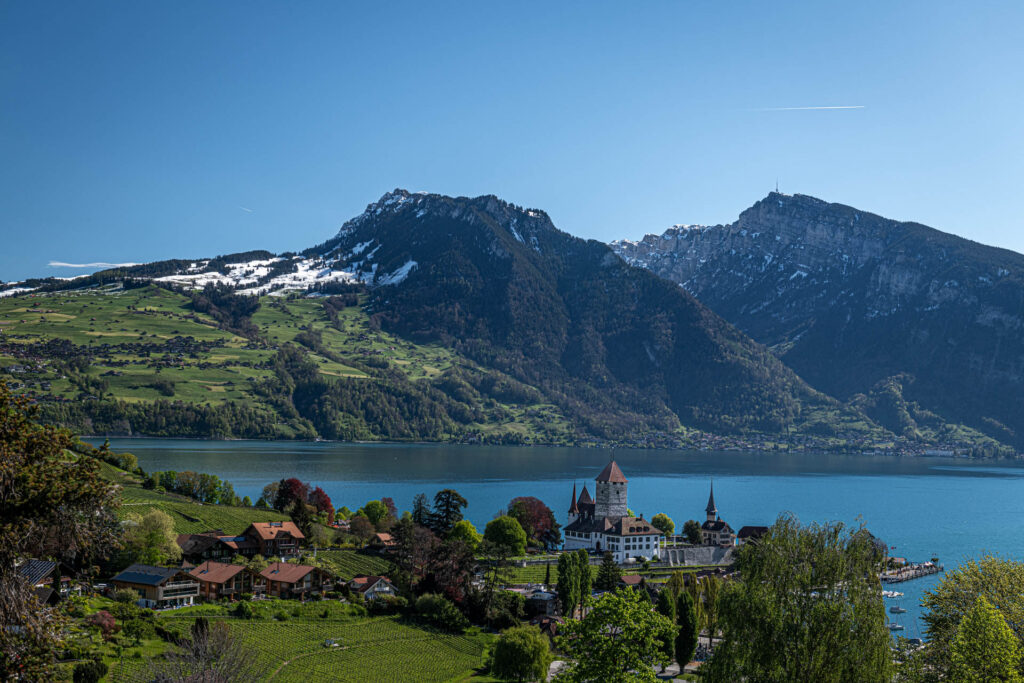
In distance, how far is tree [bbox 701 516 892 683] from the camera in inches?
1020

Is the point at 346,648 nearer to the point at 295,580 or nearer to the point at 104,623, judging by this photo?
the point at 295,580

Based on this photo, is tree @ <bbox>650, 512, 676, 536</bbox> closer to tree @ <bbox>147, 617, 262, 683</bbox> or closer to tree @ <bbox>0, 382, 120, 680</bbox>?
tree @ <bbox>147, 617, 262, 683</bbox>

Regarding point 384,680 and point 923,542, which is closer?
point 384,680

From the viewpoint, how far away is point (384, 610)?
207 feet

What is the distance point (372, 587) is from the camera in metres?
66.2

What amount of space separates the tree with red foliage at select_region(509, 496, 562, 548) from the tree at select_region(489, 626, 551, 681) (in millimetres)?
48623

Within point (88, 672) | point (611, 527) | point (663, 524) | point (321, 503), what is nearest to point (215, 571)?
point (88, 672)

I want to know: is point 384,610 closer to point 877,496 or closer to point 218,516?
point 218,516

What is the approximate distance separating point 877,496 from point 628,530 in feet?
333

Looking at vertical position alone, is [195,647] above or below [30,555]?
below

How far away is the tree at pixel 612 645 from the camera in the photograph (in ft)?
108

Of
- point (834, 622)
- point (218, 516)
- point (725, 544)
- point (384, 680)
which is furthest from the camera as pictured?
point (725, 544)

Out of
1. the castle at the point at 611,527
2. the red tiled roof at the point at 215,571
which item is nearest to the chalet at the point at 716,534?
the castle at the point at 611,527

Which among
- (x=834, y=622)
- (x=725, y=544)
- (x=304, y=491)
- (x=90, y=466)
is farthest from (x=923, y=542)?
(x=90, y=466)
